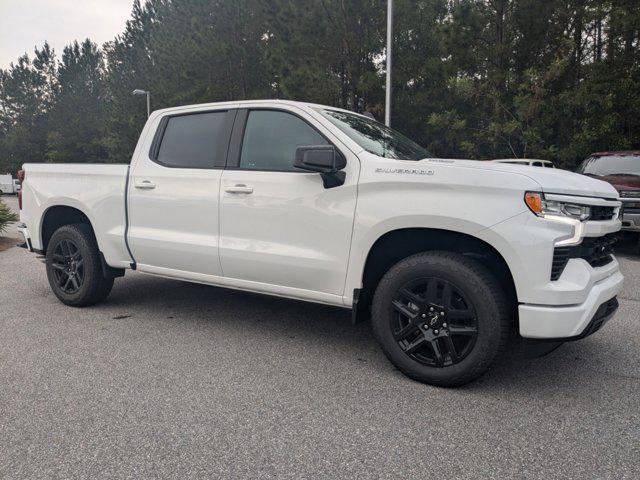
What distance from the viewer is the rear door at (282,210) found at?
3555 mm

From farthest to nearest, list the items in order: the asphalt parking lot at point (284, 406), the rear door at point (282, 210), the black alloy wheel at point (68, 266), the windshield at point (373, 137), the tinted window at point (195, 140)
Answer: the black alloy wheel at point (68, 266) → the tinted window at point (195, 140) → the windshield at point (373, 137) → the rear door at point (282, 210) → the asphalt parking lot at point (284, 406)

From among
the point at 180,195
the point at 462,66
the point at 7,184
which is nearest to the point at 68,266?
the point at 180,195

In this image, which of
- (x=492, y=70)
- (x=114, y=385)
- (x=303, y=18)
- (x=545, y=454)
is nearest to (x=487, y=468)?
(x=545, y=454)

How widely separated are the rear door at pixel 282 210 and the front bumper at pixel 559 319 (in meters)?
1.20

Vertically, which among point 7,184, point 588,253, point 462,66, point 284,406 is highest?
point 462,66

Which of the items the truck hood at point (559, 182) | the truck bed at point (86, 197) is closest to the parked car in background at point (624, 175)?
the truck hood at point (559, 182)

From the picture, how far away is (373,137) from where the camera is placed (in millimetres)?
4047

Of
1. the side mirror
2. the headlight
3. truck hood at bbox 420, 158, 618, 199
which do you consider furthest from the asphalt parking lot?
the side mirror

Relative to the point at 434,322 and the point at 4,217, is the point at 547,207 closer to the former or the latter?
the point at 434,322

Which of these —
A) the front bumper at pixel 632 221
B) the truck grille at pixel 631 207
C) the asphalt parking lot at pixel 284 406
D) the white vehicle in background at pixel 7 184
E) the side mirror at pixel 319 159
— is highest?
Result: the side mirror at pixel 319 159

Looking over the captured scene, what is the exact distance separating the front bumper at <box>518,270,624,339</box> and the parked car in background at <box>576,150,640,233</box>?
22.0 ft

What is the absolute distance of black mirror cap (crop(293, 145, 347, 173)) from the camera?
131 inches

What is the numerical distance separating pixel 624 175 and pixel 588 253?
7.69 metres

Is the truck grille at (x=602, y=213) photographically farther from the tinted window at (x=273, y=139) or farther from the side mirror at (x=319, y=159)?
the tinted window at (x=273, y=139)
